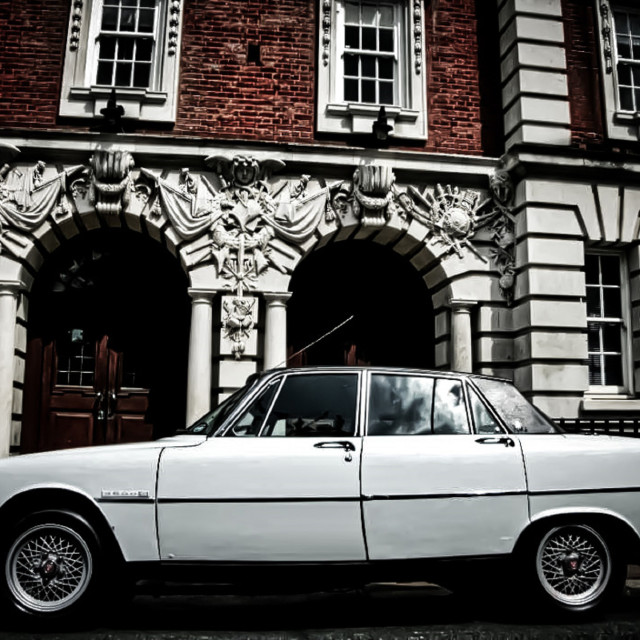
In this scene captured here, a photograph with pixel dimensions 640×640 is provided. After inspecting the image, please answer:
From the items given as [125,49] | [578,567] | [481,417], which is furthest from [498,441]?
[125,49]

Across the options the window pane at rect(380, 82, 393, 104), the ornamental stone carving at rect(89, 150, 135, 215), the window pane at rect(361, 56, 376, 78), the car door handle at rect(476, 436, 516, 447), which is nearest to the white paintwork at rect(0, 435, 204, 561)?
the car door handle at rect(476, 436, 516, 447)

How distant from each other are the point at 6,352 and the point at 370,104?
634 centimetres

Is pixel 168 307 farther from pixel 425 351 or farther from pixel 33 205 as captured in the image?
pixel 425 351

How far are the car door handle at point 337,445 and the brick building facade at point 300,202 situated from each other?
474 centimetres

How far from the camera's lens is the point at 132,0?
1033cm

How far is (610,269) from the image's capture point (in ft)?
34.0

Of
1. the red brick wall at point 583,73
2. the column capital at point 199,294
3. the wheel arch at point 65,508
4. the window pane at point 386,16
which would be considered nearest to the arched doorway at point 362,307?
the column capital at point 199,294

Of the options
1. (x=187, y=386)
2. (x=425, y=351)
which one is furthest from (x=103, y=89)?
(x=425, y=351)

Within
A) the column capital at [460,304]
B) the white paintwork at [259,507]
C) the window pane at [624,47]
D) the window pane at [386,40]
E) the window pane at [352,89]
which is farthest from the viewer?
the window pane at [624,47]

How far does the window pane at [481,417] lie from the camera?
15.1 ft

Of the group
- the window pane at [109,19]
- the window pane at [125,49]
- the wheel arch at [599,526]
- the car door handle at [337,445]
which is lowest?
the wheel arch at [599,526]

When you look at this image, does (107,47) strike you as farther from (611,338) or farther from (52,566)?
(611,338)

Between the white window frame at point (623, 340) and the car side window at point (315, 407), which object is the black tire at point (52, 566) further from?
the white window frame at point (623, 340)

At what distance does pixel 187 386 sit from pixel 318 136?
4218mm
